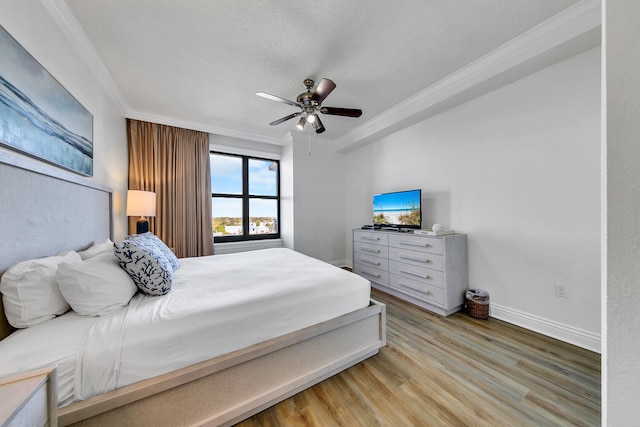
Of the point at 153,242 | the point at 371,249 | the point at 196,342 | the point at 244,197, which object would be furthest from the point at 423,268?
the point at 244,197

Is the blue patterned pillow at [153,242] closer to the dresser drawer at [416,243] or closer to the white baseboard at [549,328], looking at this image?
the dresser drawer at [416,243]

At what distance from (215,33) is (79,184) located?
1613 millimetres

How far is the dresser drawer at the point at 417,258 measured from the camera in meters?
2.36

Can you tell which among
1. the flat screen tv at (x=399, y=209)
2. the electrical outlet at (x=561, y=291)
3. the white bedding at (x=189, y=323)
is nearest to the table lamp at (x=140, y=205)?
the white bedding at (x=189, y=323)

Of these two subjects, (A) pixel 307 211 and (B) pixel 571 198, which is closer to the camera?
(B) pixel 571 198

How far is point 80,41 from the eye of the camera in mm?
1712

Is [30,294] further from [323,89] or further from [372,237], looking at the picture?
[372,237]

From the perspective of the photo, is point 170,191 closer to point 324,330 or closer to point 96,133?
point 96,133

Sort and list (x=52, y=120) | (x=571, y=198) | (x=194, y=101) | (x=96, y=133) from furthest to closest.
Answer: (x=194, y=101)
(x=96, y=133)
(x=571, y=198)
(x=52, y=120)

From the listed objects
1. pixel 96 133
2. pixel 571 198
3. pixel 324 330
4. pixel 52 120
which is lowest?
pixel 324 330

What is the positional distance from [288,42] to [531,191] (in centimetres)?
263

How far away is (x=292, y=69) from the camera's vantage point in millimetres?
2156

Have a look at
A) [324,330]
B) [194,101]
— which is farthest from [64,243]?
[194,101]

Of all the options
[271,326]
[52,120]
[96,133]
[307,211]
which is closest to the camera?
[271,326]
